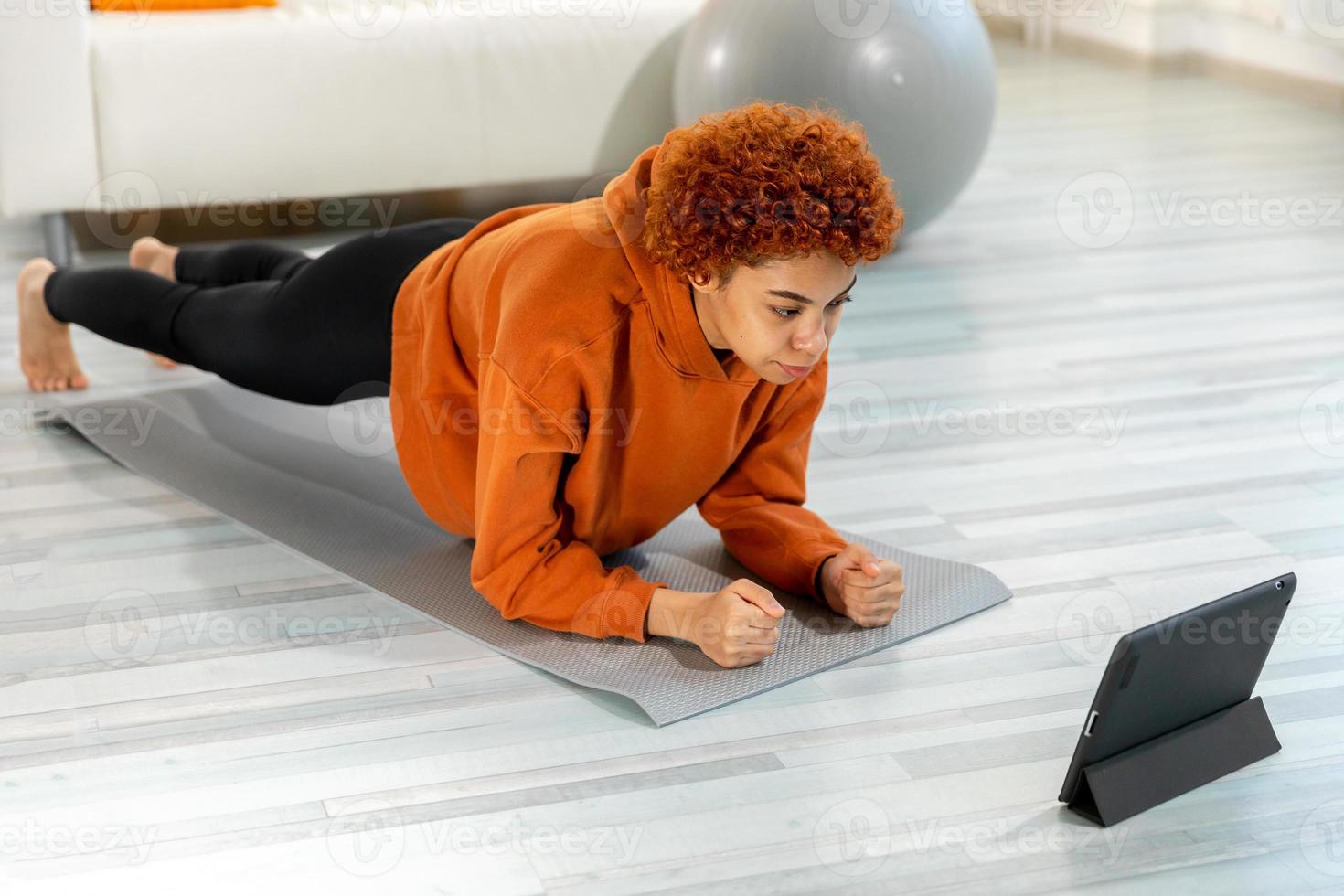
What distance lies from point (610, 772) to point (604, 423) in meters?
0.33

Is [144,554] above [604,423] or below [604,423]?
below

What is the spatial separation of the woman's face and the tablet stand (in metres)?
0.42

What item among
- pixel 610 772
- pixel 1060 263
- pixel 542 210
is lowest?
pixel 1060 263

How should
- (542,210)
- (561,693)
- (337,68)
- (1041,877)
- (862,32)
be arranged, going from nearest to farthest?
1. (1041,877)
2. (561,693)
3. (542,210)
4. (862,32)
5. (337,68)

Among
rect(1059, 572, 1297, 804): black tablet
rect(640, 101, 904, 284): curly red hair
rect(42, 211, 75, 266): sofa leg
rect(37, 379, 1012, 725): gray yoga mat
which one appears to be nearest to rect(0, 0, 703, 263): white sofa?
rect(42, 211, 75, 266): sofa leg

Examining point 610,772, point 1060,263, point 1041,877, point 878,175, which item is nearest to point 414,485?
point 610,772

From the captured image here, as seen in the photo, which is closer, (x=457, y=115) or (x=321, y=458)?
(x=321, y=458)

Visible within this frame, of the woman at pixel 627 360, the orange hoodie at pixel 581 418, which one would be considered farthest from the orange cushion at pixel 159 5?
the orange hoodie at pixel 581 418

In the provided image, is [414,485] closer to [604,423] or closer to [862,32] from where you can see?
[604,423]

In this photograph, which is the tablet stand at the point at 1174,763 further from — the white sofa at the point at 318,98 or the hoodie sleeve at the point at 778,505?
the white sofa at the point at 318,98

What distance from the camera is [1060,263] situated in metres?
2.91

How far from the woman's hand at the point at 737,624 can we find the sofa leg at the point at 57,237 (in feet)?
6.01

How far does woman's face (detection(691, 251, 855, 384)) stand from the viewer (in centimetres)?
131

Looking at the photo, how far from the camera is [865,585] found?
150 cm
